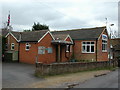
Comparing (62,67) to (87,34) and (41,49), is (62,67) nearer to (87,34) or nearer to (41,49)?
(41,49)

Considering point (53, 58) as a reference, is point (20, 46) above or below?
above

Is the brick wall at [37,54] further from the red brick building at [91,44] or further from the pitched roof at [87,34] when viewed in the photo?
the pitched roof at [87,34]

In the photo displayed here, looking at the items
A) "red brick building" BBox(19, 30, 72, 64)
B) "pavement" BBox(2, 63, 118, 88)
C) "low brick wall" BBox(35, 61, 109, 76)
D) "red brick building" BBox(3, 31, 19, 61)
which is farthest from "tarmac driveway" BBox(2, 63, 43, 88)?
"red brick building" BBox(3, 31, 19, 61)

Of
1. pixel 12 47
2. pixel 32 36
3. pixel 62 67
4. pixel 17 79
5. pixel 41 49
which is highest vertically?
pixel 32 36

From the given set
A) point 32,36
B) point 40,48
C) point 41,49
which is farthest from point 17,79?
point 32,36

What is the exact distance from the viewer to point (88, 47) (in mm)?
27156

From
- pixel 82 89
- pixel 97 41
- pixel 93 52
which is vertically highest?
pixel 97 41

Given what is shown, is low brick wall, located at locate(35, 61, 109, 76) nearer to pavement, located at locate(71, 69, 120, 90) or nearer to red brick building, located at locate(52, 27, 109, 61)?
pavement, located at locate(71, 69, 120, 90)

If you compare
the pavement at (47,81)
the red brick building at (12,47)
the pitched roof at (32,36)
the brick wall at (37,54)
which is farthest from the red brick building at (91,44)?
the pavement at (47,81)

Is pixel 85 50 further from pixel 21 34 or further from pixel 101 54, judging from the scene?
pixel 21 34

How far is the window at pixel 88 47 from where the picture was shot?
26.8 metres

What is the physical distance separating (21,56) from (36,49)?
322 centimetres

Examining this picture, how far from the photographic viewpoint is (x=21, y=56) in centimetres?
2456

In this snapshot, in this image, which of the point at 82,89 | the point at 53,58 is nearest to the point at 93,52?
the point at 53,58
